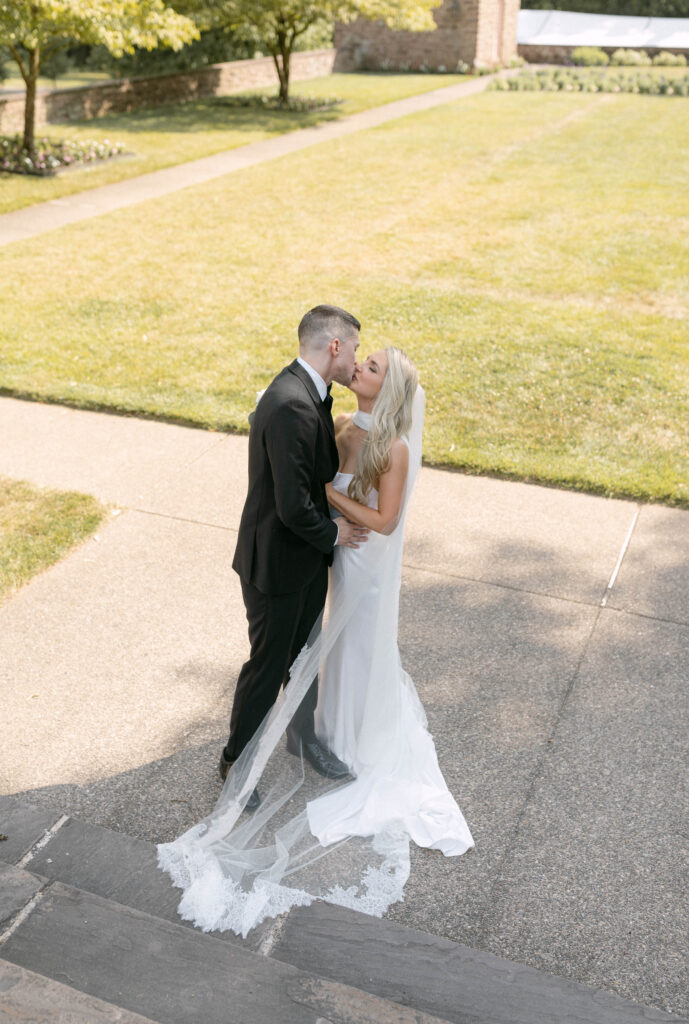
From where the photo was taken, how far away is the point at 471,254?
1391 cm

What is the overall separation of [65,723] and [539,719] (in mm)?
2500

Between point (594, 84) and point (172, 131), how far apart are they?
57.2 feet

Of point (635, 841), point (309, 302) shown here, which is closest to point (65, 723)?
point (635, 841)

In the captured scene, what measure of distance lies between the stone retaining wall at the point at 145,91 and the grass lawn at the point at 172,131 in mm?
437

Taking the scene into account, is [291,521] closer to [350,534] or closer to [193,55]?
[350,534]

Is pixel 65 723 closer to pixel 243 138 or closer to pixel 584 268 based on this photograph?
pixel 584 268

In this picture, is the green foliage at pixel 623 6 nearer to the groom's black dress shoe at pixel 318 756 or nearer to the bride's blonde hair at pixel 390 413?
the bride's blonde hair at pixel 390 413

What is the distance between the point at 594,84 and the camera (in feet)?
109

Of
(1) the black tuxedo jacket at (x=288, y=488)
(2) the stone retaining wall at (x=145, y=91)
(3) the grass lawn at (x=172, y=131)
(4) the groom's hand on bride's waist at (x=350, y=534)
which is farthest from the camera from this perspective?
(2) the stone retaining wall at (x=145, y=91)

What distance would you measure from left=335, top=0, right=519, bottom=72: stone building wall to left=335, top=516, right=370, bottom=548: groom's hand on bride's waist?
3807 cm

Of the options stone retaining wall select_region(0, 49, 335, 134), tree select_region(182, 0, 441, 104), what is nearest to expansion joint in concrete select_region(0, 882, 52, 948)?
stone retaining wall select_region(0, 49, 335, 134)

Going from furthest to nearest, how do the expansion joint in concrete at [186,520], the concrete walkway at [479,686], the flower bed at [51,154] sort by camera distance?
the flower bed at [51,154] < the expansion joint in concrete at [186,520] < the concrete walkway at [479,686]

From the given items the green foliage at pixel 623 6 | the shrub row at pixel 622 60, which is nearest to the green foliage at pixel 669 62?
the shrub row at pixel 622 60

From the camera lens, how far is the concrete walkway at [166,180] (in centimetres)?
1522
